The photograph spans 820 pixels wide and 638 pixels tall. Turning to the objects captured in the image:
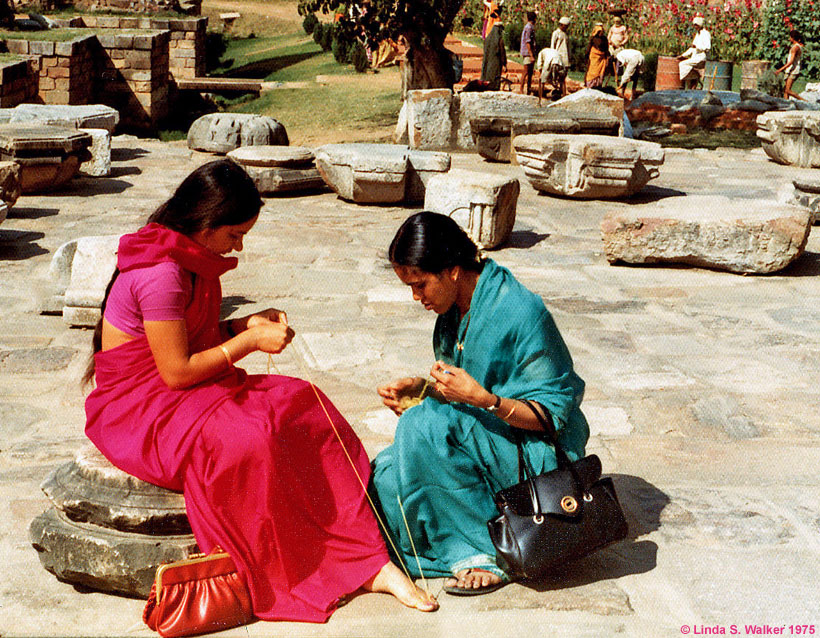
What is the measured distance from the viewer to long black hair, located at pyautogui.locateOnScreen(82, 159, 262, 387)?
3010 mm

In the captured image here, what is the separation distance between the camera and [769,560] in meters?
3.39

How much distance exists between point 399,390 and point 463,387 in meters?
0.40

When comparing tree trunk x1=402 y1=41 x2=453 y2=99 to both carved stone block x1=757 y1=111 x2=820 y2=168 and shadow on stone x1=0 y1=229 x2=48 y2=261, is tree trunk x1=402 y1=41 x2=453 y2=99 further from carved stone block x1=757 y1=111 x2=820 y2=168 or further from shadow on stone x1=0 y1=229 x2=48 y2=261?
shadow on stone x1=0 y1=229 x2=48 y2=261

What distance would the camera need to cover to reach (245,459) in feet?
9.45

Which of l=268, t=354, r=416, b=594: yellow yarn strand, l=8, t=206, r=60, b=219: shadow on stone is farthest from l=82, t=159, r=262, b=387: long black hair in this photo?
l=8, t=206, r=60, b=219: shadow on stone

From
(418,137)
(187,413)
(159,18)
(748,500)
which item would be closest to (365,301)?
(748,500)

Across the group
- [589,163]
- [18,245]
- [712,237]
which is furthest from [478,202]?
[18,245]

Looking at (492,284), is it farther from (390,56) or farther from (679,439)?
(390,56)

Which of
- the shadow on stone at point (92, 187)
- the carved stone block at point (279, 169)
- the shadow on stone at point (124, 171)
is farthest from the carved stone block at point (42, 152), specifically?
the carved stone block at point (279, 169)

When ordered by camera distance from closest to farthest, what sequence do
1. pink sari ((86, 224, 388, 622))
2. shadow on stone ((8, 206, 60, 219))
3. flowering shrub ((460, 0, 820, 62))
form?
pink sari ((86, 224, 388, 622))
shadow on stone ((8, 206, 60, 219))
flowering shrub ((460, 0, 820, 62))

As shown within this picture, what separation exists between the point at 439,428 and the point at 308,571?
22.8 inches

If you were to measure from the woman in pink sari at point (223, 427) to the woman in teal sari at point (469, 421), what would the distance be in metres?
0.15

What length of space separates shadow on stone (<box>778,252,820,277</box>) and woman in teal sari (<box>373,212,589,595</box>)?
485cm

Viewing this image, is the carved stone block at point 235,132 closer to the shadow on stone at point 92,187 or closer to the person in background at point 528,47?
the shadow on stone at point 92,187
